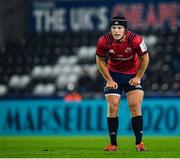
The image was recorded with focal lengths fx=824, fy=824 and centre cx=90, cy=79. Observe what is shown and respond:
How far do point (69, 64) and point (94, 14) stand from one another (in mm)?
2380

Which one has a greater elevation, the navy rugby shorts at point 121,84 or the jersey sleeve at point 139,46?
the jersey sleeve at point 139,46

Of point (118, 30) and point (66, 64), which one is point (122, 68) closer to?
point (118, 30)

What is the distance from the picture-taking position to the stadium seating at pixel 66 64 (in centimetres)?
2591

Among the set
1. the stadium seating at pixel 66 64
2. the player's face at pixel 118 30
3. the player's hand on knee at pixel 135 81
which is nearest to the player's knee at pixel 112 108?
the player's hand on knee at pixel 135 81

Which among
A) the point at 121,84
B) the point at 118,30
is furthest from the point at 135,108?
the point at 118,30

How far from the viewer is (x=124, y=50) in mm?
13523

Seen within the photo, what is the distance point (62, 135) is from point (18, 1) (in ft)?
32.6

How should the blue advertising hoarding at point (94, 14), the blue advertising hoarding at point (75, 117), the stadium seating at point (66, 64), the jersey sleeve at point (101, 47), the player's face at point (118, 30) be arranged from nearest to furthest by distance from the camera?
1. the player's face at point (118, 30)
2. the jersey sleeve at point (101, 47)
3. the blue advertising hoarding at point (75, 117)
4. the stadium seating at point (66, 64)
5. the blue advertising hoarding at point (94, 14)

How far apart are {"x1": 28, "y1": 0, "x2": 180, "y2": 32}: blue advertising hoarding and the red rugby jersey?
15428 millimetres

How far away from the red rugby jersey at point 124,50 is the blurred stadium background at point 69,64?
8.28m

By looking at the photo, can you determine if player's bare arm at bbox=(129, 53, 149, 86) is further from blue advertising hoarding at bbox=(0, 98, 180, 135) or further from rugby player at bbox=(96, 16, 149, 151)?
blue advertising hoarding at bbox=(0, 98, 180, 135)

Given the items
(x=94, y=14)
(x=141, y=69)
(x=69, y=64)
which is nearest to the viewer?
(x=141, y=69)

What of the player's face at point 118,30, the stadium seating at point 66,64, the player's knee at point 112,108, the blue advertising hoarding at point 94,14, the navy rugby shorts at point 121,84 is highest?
the player's face at point 118,30

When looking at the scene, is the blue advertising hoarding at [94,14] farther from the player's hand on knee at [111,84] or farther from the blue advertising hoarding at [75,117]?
the player's hand on knee at [111,84]
